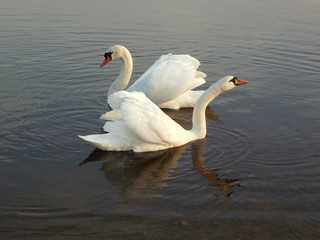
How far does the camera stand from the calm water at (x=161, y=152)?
5.75 meters

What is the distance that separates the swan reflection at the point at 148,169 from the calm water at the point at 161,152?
24 mm

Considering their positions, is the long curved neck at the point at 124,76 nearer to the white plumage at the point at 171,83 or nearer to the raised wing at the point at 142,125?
the white plumage at the point at 171,83

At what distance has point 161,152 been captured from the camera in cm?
776

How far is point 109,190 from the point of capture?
6.42 metres

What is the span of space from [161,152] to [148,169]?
0.67 meters

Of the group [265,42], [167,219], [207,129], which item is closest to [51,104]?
[207,129]

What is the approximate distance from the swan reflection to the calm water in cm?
2

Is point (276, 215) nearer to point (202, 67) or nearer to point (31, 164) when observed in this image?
point (31, 164)

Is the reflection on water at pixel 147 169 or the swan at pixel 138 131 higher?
the swan at pixel 138 131

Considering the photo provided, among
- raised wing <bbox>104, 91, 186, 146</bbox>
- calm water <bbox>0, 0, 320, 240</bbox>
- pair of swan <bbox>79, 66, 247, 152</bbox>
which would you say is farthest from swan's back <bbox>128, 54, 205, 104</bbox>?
raised wing <bbox>104, 91, 186, 146</bbox>

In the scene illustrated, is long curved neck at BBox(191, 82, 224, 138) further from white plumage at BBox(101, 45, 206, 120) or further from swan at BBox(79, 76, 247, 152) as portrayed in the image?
white plumage at BBox(101, 45, 206, 120)

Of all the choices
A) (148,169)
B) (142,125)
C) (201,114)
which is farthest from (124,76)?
(148,169)

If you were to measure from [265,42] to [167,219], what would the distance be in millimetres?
9360

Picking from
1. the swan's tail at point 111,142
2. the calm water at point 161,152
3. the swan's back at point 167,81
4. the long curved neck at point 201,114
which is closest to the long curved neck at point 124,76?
the calm water at point 161,152
